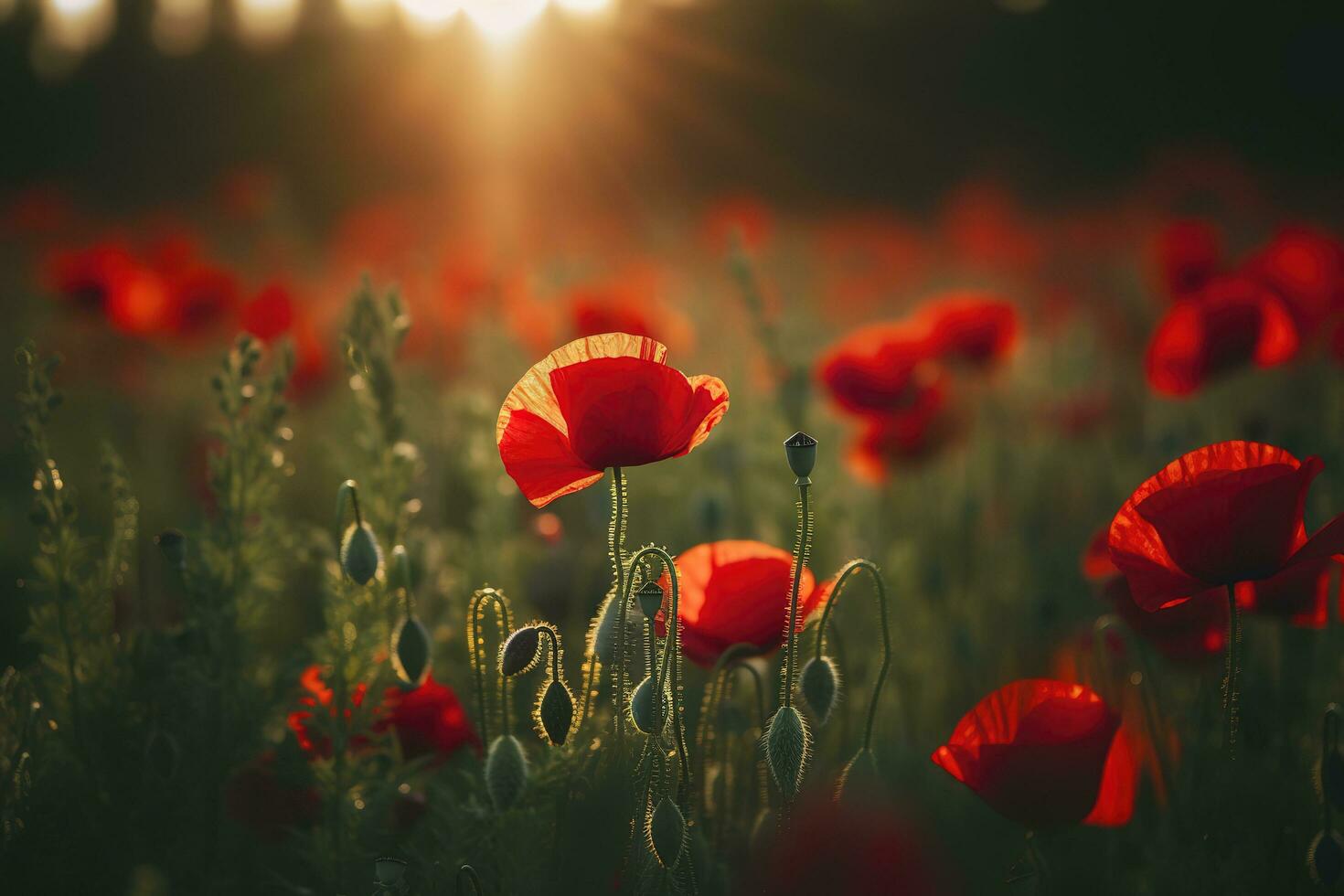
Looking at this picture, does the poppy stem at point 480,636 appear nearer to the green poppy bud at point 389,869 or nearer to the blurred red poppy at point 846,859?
the green poppy bud at point 389,869

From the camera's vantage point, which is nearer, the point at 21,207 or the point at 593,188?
the point at 21,207

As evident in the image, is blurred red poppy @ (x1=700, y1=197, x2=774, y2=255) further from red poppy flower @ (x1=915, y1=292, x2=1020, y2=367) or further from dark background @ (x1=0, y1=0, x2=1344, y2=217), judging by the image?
red poppy flower @ (x1=915, y1=292, x2=1020, y2=367)

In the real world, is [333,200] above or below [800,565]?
above

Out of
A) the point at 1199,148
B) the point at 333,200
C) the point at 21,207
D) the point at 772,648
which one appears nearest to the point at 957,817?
the point at 772,648

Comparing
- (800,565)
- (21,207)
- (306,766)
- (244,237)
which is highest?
(21,207)

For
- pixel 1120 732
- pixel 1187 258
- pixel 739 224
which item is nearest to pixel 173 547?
pixel 1120 732

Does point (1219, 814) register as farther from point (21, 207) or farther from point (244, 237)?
point (21, 207)

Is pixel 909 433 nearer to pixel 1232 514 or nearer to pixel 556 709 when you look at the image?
pixel 1232 514
